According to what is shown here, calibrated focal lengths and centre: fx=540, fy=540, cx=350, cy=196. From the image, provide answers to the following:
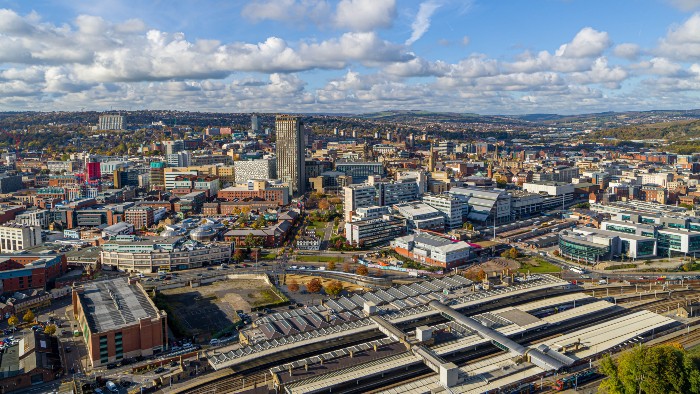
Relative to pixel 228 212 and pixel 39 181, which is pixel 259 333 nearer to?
pixel 228 212

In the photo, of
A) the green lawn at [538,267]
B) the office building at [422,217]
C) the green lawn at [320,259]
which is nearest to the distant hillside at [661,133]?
the office building at [422,217]

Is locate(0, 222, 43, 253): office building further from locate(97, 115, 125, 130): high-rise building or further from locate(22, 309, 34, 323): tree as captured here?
locate(97, 115, 125, 130): high-rise building

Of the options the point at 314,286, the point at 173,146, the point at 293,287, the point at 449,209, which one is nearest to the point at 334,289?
the point at 314,286

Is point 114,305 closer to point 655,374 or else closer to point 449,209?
point 655,374

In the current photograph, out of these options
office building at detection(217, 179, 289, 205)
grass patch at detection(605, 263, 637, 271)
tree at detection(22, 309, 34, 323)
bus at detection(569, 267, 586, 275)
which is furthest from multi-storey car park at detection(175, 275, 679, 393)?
office building at detection(217, 179, 289, 205)

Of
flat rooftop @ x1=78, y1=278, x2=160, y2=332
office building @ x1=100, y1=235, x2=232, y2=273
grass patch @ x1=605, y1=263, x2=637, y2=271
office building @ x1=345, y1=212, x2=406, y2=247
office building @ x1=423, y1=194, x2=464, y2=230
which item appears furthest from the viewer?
office building @ x1=423, y1=194, x2=464, y2=230

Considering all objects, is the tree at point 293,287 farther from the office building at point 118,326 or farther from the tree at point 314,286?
the office building at point 118,326

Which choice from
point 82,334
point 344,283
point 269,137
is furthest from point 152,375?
point 269,137

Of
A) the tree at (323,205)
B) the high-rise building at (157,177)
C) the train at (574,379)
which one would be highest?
the high-rise building at (157,177)
